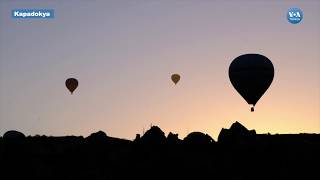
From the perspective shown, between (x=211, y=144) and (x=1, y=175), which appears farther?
(x=211, y=144)

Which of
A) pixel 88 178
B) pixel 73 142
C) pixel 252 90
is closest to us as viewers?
pixel 88 178

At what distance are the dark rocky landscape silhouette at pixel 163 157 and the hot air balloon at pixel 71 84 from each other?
3207 centimetres

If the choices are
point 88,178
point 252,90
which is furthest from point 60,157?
point 252,90

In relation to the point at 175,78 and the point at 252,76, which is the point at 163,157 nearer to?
the point at 252,76

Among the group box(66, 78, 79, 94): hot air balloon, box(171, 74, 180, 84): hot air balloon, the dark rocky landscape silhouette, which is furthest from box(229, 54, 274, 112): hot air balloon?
the dark rocky landscape silhouette

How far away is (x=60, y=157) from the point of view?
1912 centimetres

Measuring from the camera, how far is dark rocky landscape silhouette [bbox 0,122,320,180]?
17969 millimetres

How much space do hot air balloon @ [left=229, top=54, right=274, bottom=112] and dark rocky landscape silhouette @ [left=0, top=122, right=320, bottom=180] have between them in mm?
25079

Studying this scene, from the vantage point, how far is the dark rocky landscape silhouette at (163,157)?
1797 centimetres

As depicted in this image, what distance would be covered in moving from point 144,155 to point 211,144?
2129mm

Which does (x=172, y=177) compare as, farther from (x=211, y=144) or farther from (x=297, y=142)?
(x=297, y=142)

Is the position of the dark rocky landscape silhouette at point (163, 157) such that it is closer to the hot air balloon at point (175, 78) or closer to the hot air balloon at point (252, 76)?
the hot air balloon at point (252, 76)

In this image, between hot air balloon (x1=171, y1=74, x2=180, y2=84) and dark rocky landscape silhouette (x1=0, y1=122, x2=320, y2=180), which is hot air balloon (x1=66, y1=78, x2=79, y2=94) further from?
dark rocky landscape silhouette (x1=0, y1=122, x2=320, y2=180)

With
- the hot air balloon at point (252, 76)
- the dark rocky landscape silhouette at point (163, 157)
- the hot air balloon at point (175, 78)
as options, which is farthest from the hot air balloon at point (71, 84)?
the dark rocky landscape silhouette at point (163, 157)
